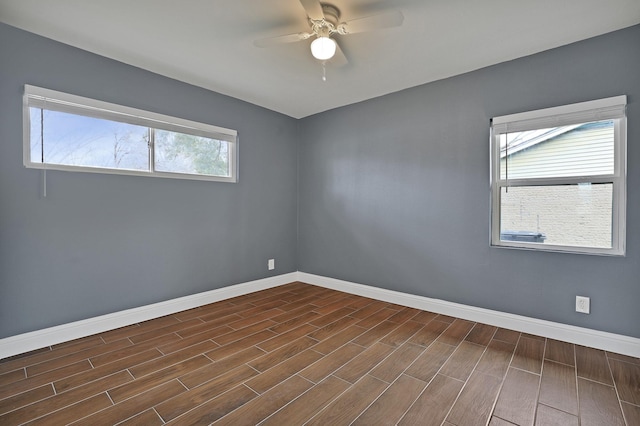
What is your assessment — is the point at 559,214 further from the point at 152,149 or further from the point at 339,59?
the point at 152,149

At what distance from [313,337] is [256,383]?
752mm

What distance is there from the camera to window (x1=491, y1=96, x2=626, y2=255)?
Answer: 229cm

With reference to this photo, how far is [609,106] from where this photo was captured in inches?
89.5

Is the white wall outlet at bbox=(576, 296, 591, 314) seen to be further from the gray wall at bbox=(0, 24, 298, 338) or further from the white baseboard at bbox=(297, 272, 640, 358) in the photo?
the gray wall at bbox=(0, 24, 298, 338)

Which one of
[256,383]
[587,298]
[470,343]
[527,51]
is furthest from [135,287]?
[527,51]

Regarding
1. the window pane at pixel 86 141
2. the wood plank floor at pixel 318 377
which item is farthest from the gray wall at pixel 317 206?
the wood plank floor at pixel 318 377

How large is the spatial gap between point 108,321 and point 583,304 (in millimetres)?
A: 3985

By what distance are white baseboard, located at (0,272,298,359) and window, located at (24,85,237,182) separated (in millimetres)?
1291

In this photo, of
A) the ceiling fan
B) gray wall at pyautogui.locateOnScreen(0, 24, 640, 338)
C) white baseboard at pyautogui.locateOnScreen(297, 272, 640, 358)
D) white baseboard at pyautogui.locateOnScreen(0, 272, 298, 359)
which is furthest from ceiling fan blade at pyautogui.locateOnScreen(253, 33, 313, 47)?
white baseboard at pyautogui.locateOnScreen(297, 272, 640, 358)

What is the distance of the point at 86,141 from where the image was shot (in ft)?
8.46

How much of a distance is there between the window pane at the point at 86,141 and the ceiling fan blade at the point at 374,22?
216 centimetres

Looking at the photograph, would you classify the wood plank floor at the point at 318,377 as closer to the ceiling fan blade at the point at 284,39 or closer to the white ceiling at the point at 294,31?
the ceiling fan blade at the point at 284,39

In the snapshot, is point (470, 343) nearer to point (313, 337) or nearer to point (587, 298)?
point (587, 298)

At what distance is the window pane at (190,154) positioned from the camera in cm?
305
